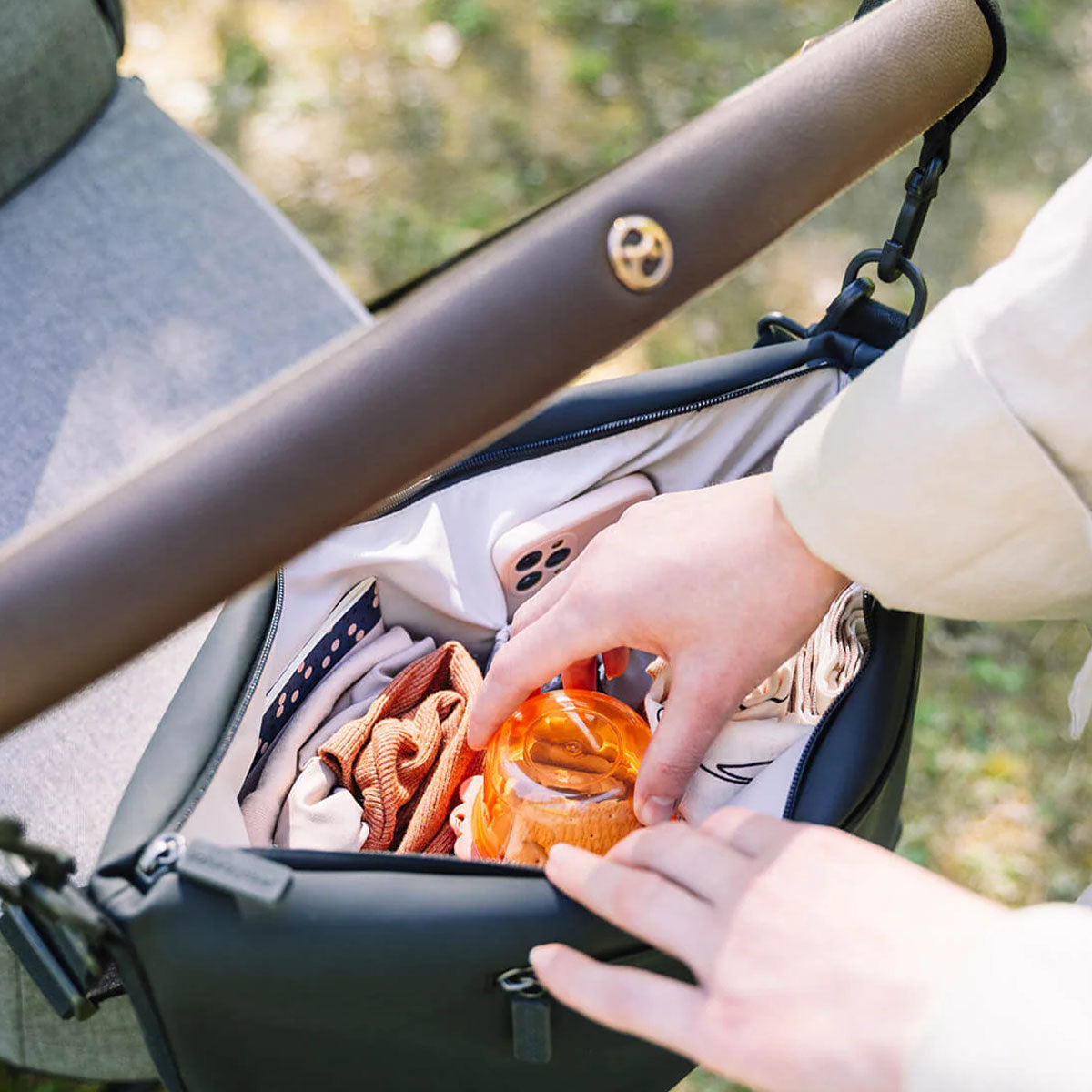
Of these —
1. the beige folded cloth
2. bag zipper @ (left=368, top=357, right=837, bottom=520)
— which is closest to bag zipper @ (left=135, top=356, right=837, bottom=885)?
bag zipper @ (left=368, top=357, right=837, bottom=520)

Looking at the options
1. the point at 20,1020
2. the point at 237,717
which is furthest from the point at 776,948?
the point at 20,1020

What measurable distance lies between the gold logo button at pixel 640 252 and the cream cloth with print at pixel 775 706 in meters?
0.31

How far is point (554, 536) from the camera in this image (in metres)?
0.92

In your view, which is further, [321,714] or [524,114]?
[524,114]

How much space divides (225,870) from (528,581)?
398 millimetres

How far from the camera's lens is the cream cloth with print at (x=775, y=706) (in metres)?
0.78

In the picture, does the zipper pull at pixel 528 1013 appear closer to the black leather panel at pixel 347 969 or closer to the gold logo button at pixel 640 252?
the black leather panel at pixel 347 969

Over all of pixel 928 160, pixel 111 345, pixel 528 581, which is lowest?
pixel 528 581

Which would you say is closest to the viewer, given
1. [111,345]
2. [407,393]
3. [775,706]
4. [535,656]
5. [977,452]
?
[407,393]

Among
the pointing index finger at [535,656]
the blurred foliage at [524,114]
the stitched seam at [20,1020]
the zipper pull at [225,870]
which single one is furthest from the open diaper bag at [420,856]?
the blurred foliage at [524,114]

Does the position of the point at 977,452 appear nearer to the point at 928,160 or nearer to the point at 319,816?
the point at 928,160

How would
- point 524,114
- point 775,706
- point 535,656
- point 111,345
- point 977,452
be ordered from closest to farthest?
point 977,452
point 535,656
point 775,706
point 111,345
point 524,114

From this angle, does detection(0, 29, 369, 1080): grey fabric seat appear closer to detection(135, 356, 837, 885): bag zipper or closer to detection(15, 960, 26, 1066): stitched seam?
detection(15, 960, 26, 1066): stitched seam

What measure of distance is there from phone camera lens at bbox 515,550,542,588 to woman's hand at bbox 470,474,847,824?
7.7 inches
